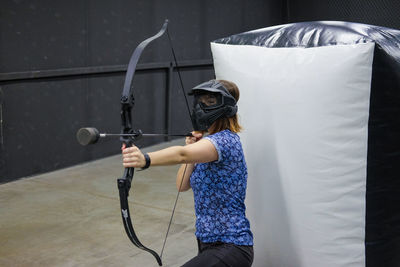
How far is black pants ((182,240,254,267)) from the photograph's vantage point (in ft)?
8.43

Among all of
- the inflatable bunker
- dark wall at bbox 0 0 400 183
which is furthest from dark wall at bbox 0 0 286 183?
the inflatable bunker

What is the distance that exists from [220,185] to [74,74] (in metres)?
4.83

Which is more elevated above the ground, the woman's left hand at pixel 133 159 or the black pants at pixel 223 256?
the woman's left hand at pixel 133 159

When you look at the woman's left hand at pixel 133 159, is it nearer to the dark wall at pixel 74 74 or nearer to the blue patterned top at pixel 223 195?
the blue patterned top at pixel 223 195

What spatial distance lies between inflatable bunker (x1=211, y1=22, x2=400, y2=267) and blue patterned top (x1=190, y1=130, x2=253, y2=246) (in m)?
0.35

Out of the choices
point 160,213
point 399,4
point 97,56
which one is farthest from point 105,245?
point 399,4

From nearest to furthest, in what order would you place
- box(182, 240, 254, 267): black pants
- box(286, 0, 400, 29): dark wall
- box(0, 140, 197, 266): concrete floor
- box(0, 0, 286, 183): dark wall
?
box(182, 240, 254, 267): black pants, box(0, 140, 197, 266): concrete floor, box(0, 0, 286, 183): dark wall, box(286, 0, 400, 29): dark wall

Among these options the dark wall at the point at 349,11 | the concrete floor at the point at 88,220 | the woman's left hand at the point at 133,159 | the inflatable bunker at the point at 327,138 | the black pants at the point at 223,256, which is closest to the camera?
the woman's left hand at the point at 133,159

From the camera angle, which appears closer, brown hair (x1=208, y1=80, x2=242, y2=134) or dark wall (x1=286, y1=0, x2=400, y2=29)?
brown hair (x1=208, y1=80, x2=242, y2=134)

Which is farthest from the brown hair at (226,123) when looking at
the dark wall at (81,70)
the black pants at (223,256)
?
the dark wall at (81,70)

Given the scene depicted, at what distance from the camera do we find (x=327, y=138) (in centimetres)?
276

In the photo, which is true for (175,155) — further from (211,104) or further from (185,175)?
(185,175)

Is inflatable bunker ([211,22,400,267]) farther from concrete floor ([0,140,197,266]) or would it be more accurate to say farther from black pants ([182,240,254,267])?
concrete floor ([0,140,197,266])

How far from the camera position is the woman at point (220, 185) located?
2.61 metres
